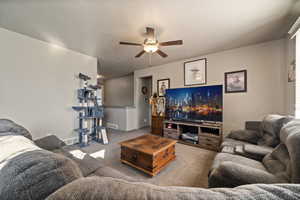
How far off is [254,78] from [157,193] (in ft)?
11.5

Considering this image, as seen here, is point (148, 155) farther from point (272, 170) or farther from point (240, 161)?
point (272, 170)

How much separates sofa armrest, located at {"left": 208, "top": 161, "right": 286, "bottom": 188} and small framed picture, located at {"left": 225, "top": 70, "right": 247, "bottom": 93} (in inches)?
97.4

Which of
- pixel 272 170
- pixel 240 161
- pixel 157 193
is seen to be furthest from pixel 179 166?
pixel 157 193

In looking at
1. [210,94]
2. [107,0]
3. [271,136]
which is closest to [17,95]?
[107,0]

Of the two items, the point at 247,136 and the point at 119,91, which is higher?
the point at 119,91

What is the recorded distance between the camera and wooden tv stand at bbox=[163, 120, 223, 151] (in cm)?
256

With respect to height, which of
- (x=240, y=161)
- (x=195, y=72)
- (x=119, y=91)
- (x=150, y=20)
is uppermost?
(x=150, y=20)

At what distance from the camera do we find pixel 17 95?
225 cm

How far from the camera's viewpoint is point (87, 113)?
3.13 meters

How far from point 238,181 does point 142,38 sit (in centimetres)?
264

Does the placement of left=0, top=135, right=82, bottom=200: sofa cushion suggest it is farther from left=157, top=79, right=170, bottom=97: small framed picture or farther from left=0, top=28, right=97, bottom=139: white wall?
left=157, top=79, right=170, bottom=97: small framed picture

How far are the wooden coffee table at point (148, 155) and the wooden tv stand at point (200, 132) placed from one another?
1.03 metres

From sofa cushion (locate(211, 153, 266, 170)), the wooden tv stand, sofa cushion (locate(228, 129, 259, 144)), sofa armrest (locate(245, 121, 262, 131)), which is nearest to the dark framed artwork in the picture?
the wooden tv stand

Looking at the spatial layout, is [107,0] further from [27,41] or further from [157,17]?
[27,41]
